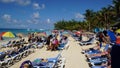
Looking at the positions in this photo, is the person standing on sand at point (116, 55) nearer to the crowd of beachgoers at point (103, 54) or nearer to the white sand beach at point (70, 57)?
the crowd of beachgoers at point (103, 54)

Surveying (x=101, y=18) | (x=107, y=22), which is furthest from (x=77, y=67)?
(x=101, y=18)

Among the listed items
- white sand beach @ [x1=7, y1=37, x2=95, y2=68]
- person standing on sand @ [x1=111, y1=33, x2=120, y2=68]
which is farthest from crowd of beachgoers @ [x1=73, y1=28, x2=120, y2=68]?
white sand beach @ [x1=7, y1=37, x2=95, y2=68]

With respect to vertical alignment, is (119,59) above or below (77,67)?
above

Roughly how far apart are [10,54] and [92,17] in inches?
2109

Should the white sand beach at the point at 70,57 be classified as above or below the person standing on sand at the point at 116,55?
below

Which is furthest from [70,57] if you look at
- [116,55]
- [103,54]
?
[116,55]

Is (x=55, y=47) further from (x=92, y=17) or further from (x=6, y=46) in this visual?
(x=92, y=17)

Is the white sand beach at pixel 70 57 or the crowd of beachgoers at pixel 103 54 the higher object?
the crowd of beachgoers at pixel 103 54

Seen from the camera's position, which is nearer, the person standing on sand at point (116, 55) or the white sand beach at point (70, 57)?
the person standing on sand at point (116, 55)

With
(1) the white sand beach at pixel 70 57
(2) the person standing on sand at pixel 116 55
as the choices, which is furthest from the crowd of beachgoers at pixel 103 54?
(1) the white sand beach at pixel 70 57

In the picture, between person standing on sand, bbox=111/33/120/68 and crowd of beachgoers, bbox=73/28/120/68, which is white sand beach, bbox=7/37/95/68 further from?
Result: person standing on sand, bbox=111/33/120/68

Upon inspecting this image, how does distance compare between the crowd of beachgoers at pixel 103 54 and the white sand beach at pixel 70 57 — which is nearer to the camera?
the crowd of beachgoers at pixel 103 54

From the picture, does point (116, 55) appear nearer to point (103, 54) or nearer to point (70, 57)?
point (103, 54)

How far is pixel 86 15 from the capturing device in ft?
216
